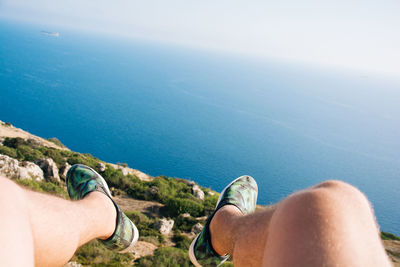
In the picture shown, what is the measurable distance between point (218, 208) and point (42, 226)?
5.31 ft

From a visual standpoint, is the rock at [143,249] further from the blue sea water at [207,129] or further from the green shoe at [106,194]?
the blue sea water at [207,129]

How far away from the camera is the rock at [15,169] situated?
5850mm

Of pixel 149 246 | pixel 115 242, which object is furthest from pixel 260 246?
pixel 149 246

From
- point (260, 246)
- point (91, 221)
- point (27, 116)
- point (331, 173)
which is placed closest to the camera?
point (260, 246)

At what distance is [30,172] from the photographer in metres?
6.80

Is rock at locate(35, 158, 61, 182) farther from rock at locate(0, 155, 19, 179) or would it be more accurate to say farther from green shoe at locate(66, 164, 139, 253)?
green shoe at locate(66, 164, 139, 253)

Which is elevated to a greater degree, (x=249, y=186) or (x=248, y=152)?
(x=249, y=186)

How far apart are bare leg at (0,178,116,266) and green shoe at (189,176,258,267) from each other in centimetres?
85

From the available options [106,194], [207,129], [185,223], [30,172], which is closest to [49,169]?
[30,172]

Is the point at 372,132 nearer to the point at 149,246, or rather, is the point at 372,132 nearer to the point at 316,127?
the point at 316,127

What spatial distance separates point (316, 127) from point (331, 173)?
73.8 feet

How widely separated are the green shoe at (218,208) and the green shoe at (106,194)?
24.5 inches

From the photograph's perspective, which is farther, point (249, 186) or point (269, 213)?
point (249, 186)

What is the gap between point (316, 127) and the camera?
2776 inches
